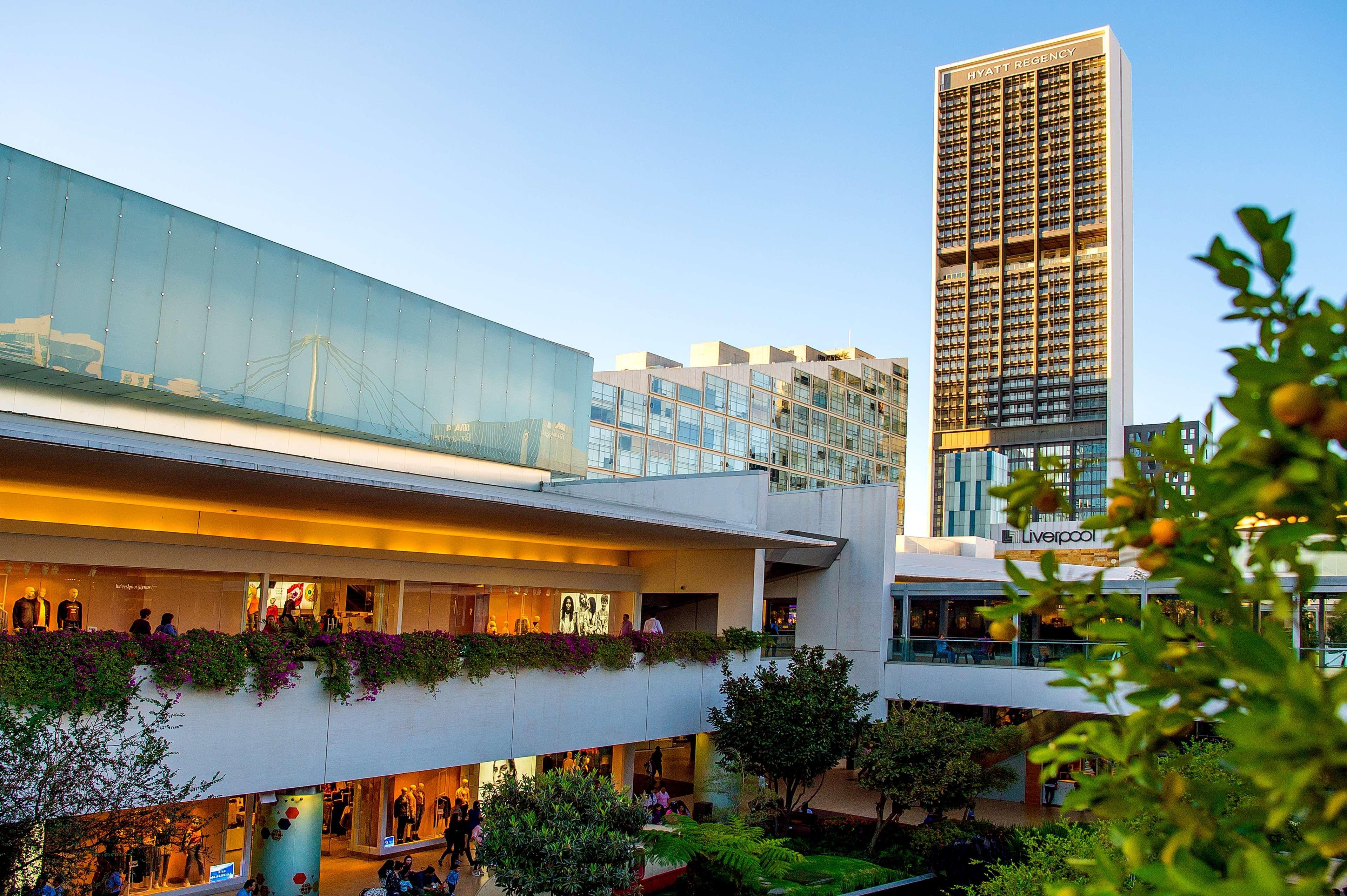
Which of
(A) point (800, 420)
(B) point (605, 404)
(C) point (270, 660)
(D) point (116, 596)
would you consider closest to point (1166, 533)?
(C) point (270, 660)

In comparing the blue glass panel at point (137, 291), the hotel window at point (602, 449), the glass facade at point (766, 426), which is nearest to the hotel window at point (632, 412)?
the glass facade at point (766, 426)

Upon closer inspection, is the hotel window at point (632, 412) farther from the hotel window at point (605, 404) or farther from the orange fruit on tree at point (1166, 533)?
the orange fruit on tree at point (1166, 533)

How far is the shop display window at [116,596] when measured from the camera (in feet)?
53.3

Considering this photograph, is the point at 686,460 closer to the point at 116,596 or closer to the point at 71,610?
the point at 116,596

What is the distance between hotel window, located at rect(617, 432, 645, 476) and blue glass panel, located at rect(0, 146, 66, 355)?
58292 millimetres

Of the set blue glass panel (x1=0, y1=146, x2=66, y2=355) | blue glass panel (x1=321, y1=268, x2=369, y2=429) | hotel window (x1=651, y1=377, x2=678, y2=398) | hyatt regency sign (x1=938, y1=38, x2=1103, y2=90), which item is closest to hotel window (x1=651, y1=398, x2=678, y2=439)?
hotel window (x1=651, y1=377, x2=678, y2=398)

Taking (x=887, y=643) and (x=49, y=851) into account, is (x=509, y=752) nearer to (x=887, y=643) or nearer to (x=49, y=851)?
(x=49, y=851)

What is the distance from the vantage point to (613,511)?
18953 millimetres

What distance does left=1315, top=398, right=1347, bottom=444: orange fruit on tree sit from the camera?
1828mm

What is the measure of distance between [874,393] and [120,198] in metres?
84.4

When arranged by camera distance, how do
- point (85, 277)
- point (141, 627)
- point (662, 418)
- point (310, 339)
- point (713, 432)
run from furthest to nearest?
1. point (713, 432)
2. point (662, 418)
3. point (310, 339)
4. point (85, 277)
5. point (141, 627)

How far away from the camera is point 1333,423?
1.83 meters

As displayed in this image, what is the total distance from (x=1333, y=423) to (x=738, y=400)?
81975mm

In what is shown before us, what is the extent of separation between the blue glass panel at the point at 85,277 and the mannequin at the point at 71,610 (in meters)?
4.06
